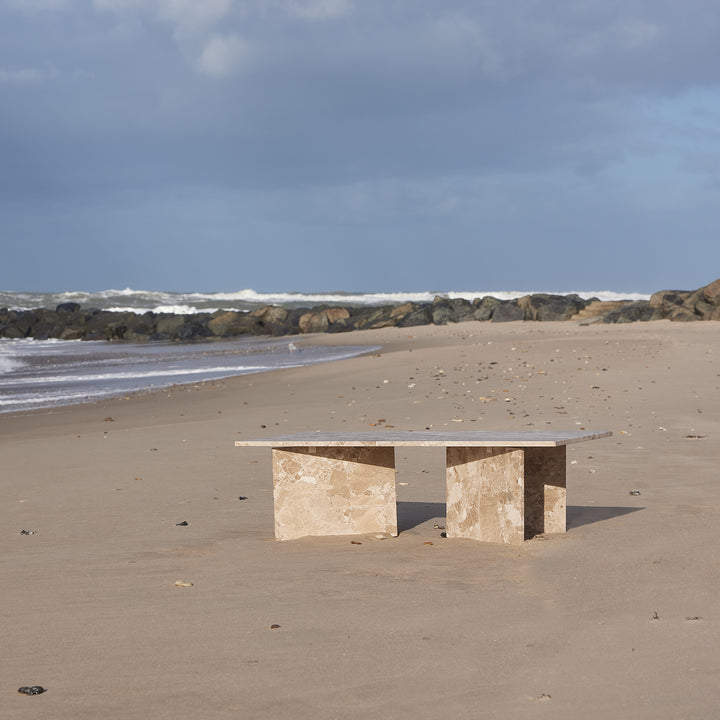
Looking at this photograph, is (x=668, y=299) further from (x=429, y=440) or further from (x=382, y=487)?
(x=429, y=440)

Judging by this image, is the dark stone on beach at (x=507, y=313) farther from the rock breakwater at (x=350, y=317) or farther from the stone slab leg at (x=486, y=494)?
the stone slab leg at (x=486, y=494)

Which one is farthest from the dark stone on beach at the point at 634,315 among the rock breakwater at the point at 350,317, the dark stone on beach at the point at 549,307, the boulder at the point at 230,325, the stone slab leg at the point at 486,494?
the stone slab leg at the point at 486,494

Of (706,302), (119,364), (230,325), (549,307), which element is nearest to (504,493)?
(119,364)

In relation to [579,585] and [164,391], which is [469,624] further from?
[164,391]

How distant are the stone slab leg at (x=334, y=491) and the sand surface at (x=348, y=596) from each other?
152mm

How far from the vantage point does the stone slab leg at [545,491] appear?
6.18m

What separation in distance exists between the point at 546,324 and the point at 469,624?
102 ft

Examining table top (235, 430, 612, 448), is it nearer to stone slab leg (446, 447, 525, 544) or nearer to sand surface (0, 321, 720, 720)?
stone slab leg (446, 447, 525, 544)

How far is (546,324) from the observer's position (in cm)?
3450

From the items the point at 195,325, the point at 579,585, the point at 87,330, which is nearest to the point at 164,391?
the point at 579,585

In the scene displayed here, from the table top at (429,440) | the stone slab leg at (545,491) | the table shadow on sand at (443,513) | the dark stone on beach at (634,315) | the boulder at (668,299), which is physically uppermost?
the boulder at (668,299)

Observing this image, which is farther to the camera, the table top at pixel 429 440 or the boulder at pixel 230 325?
the boulder at pixel 230 325

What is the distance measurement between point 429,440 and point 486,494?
20.1 inches

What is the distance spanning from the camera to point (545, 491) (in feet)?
20.4
